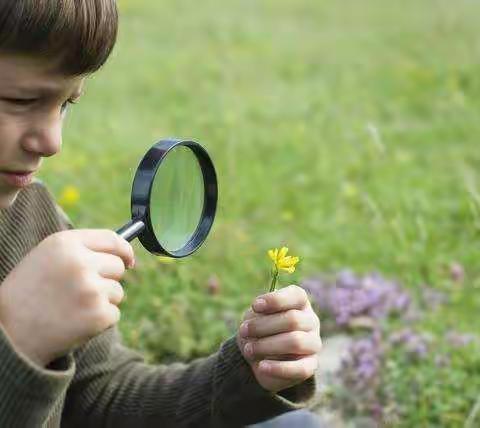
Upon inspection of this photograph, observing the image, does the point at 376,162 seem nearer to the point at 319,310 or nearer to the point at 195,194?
the point at 319,310

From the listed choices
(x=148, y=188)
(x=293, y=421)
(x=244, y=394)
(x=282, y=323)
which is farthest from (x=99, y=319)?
(x=293, y=421)

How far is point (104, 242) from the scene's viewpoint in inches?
60.5

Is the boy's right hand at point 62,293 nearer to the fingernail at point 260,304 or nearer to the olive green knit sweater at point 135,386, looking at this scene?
the fingernail at point 260,304

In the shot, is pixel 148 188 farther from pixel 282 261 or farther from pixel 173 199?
pixel 282 261

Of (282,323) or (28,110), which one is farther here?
(282,323)

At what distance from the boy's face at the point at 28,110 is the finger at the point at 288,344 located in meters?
0.50

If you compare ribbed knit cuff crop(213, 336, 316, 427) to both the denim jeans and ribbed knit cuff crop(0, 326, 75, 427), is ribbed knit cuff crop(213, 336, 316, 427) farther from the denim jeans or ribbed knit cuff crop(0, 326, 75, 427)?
ribbed knit cuff crop(0, 326, 75, 427)

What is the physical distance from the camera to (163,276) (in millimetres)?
3766

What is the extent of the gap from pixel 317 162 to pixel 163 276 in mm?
2443

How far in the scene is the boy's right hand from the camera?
150 cm

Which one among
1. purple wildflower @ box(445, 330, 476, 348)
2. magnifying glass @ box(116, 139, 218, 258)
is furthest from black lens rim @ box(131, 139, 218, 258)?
purple wildflower @ box(445, 330, 476, 348)

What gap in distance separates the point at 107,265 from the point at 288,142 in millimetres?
4986

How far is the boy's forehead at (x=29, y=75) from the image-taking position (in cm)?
168

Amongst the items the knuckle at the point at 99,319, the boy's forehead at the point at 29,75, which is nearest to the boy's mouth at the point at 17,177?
the boy's forehead at the point at 29,75
